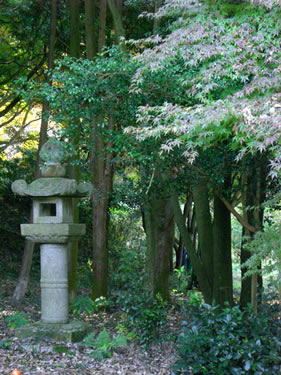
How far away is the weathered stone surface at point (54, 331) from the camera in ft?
20.6

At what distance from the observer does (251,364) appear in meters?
5.16

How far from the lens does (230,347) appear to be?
526 centimetres

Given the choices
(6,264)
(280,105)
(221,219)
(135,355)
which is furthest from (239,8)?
(6,264)

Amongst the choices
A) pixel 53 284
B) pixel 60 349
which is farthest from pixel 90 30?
pixel 60 349

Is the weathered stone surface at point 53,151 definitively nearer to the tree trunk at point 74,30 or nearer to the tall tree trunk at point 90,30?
the tall tree trunk at point 90,30

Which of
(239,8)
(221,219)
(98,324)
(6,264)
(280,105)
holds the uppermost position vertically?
(239,8)

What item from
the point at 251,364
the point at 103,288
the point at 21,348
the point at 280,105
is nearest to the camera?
the point at 280,105

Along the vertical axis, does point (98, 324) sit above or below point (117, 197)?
below

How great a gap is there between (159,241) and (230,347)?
5.14 m

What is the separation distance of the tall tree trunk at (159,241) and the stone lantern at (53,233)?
9.81ft

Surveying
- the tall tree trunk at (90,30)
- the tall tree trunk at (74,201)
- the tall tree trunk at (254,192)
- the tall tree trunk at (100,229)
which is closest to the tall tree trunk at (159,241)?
the tall tree trunk at (100,229)

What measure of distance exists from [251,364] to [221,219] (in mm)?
3236

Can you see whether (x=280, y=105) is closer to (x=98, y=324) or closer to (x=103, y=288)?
(x=98, y=324)

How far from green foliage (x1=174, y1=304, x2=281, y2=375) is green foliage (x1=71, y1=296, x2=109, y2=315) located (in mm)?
3370
